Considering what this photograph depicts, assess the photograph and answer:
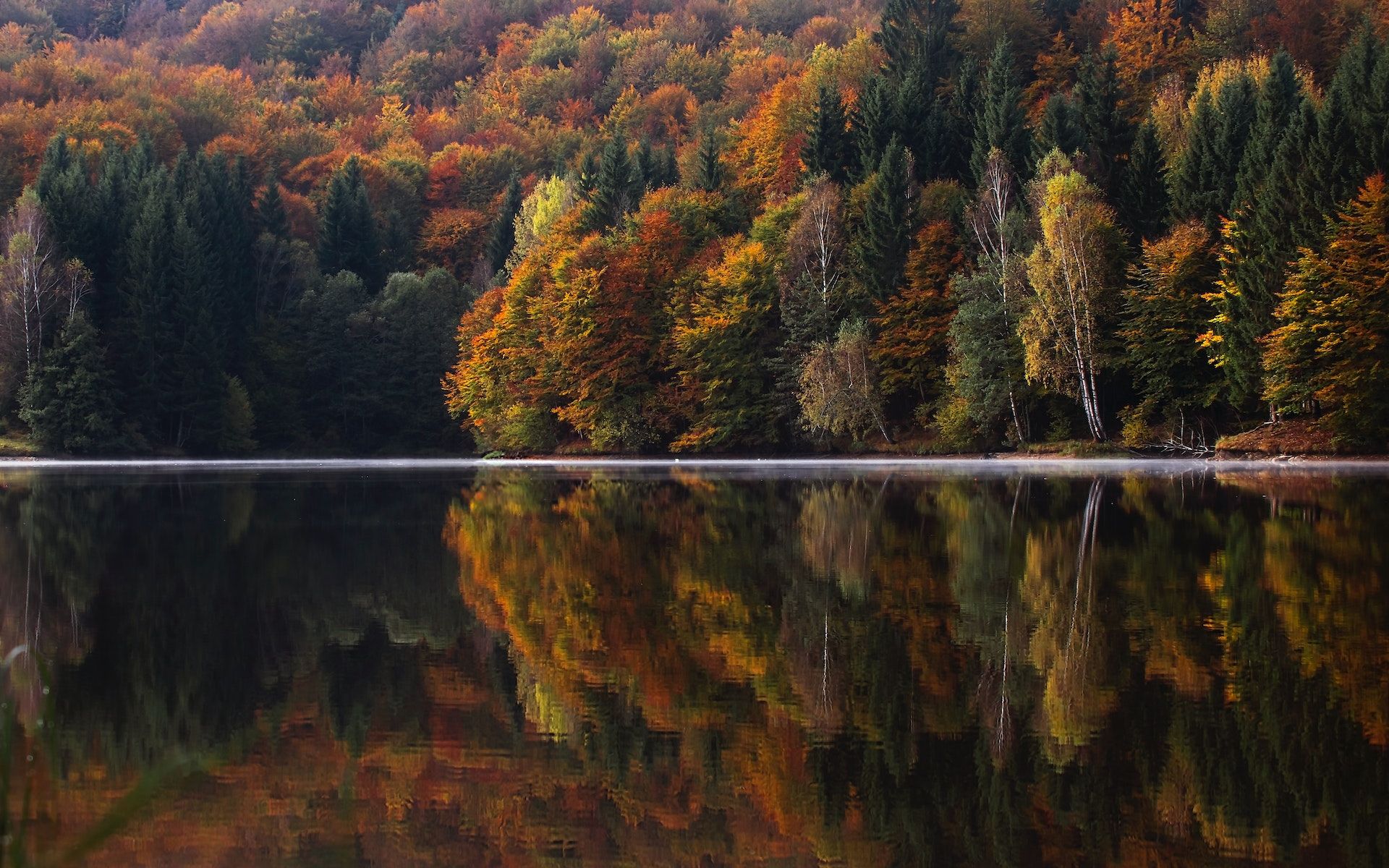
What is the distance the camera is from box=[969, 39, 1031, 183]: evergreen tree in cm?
6706

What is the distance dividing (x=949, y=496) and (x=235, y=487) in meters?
23.1

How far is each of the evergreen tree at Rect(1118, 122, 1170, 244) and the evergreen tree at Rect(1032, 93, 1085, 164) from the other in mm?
2947

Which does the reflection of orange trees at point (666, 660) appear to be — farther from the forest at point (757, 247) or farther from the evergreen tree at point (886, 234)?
the evergreen tree at point (886, 234)

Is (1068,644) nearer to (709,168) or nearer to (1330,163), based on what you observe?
(1330,163)

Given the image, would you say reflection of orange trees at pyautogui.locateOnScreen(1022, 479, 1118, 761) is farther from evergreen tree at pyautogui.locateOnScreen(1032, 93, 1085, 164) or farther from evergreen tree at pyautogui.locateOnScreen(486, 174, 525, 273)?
evergreen tree at pyautogui.locateOnScreen(486, 174, 525, 273)

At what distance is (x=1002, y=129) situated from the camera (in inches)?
2645

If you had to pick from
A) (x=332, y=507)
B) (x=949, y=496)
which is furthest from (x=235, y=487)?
(x=949, y=496)

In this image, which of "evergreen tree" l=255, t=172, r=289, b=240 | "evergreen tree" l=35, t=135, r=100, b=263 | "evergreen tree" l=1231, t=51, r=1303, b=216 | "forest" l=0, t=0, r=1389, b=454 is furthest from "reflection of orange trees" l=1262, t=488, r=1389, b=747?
"evergreen tree" l=255, t=172, r=289, b=240

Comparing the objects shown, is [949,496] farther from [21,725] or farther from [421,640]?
[21,725]

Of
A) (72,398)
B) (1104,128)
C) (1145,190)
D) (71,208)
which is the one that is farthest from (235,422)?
(1145,190)

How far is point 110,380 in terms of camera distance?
75.4 m

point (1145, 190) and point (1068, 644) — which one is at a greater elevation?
point (1145, 190)

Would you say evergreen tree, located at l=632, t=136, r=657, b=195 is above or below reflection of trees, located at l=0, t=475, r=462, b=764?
above

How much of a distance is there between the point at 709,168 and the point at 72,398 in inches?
1458
